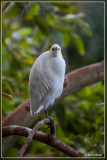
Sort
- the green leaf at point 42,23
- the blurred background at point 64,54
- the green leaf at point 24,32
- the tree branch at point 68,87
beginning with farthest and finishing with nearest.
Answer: the green leaf at point 24,32, the green leaf at point 42,23, the blurred background at point 64,54, the tree branch at point 68,87

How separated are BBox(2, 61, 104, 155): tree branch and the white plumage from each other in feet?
0.54

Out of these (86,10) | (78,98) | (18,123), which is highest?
(86,10)

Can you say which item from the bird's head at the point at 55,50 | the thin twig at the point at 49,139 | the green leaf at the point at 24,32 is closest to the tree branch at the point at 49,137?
the thin twig at the point at 49,139

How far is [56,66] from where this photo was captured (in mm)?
472

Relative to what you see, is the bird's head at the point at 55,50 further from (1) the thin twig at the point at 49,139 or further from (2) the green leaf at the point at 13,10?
(2) the green leaf at the point at 13,10

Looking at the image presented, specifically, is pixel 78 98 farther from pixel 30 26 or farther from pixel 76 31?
pixel 30 26

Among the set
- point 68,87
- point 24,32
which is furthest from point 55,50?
point 24,32

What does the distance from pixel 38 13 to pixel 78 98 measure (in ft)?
1.29

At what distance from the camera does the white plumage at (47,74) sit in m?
0.47

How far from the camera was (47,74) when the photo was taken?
1.57ft

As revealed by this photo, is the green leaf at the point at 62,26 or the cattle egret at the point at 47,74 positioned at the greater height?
the cattle egret at the point at 47,74

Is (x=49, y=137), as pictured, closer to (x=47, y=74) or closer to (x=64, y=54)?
(x=47, y=74)

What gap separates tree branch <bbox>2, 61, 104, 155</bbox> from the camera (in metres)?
0.70

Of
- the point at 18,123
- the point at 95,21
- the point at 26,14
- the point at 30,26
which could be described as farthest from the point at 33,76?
the point at 30,26
